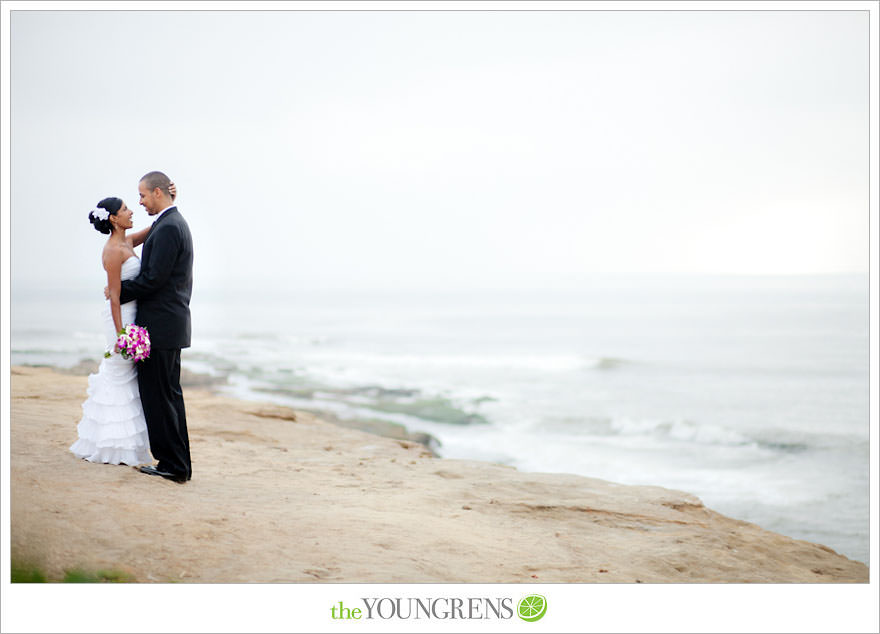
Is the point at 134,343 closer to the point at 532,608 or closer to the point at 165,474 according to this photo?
the point at 165,474

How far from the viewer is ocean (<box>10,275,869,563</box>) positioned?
1300 cm

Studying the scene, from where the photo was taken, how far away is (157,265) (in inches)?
183

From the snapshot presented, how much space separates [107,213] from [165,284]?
0.57 meters

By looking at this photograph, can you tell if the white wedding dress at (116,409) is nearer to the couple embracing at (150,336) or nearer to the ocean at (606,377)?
the couple embracing at (150,336)

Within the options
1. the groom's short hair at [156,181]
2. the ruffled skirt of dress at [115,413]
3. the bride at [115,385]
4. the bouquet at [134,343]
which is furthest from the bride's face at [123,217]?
the bouquet at [134,343]

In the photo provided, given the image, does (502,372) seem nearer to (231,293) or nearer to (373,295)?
(373,295)

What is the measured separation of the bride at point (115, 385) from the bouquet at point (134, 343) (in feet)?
0.35

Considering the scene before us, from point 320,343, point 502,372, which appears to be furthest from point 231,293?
point 502,372

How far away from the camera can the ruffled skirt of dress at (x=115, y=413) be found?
4844 millimetres

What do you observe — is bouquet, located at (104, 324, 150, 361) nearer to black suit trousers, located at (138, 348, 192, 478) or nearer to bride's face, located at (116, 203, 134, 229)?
black suit trousers, located at (138, 348, 192, 478)

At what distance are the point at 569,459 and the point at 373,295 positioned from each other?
49.5 meters

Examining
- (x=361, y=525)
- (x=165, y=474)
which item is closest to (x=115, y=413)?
(x=165, y=474)

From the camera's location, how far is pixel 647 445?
1509 cm

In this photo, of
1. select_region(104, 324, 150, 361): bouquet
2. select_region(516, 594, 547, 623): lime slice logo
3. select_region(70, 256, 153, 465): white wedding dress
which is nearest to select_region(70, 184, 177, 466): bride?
select_region(70, 256, 153, 465): white wedding dress
